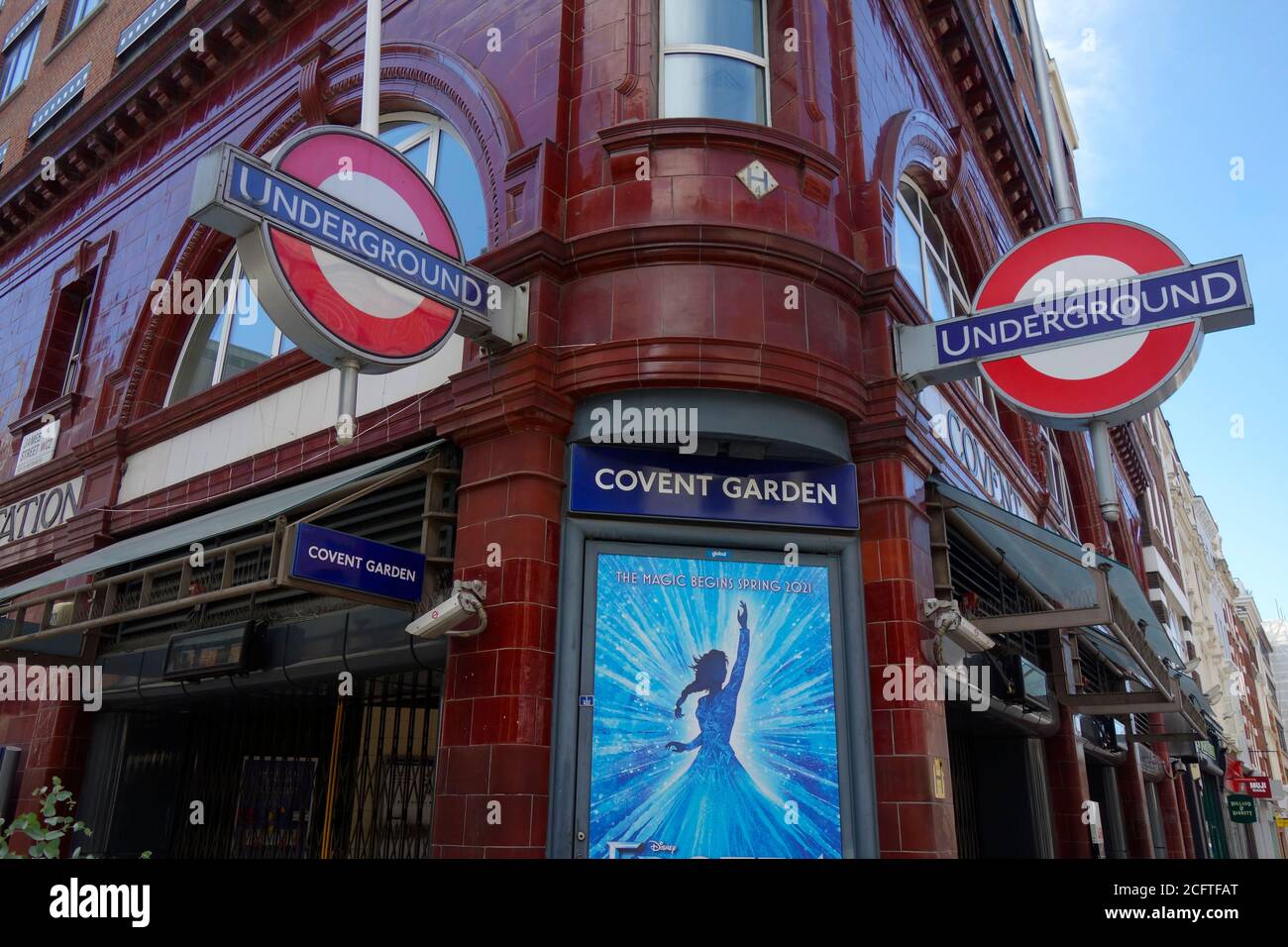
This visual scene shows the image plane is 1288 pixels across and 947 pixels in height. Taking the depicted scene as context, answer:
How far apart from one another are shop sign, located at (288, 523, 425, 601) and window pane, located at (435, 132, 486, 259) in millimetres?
3329

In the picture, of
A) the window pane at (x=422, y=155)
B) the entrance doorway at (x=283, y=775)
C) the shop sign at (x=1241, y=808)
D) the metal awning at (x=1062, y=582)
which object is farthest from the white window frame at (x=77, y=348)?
the shop sign at (x=1241, y=808)

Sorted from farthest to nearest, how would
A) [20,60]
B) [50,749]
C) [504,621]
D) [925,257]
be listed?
[20,60] < [925,257] < [50,749] < [504,621]

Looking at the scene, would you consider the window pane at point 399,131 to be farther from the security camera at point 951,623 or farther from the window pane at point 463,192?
the security camera at point 951,623

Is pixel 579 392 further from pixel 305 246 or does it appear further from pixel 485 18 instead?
pixel 485 18

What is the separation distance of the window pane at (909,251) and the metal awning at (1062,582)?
314 centimetres

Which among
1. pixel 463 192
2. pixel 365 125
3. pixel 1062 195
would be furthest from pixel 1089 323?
pixel 365 125

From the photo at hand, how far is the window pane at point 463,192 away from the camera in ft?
30.9

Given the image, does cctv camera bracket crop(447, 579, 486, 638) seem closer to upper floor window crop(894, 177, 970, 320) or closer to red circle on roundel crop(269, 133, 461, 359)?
red circle on roundel crop(269, 133, 461, 359)

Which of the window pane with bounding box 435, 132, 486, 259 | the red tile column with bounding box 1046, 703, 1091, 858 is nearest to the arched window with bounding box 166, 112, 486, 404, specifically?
the window pane with bounding box 435, 132, 486, 259

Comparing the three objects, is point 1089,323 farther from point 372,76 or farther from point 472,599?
point 372,76

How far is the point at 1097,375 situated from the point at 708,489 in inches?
120

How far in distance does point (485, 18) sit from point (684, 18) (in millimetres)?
2089

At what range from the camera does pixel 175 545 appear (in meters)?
9.05
